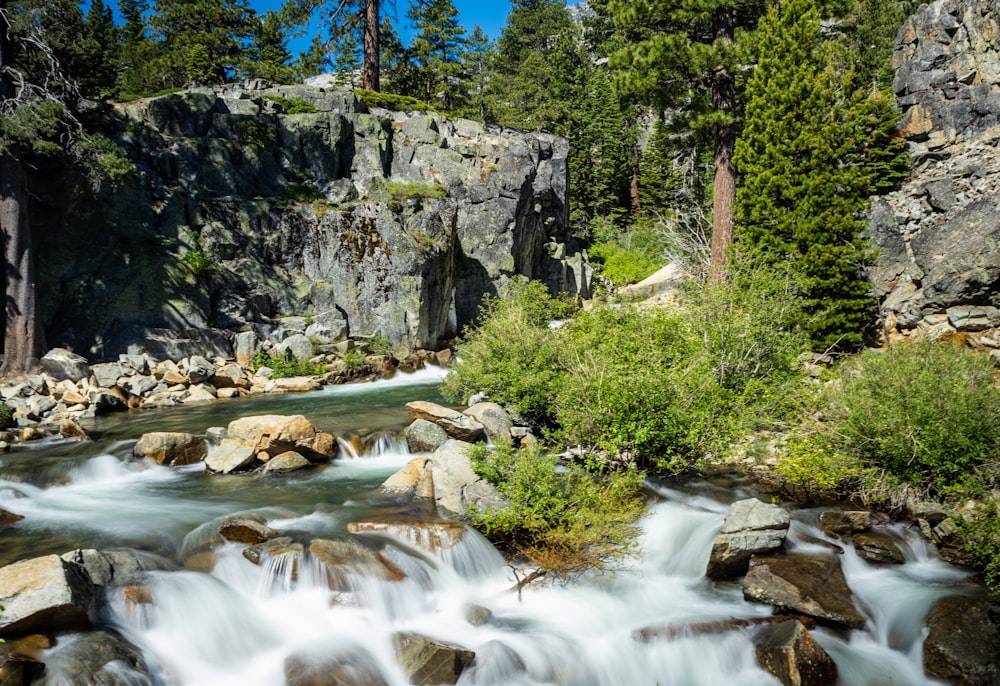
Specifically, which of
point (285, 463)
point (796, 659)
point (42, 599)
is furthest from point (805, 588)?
point (285, 463)

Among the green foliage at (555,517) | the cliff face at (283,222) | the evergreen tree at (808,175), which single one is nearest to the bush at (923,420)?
the green foliage at (555,517)

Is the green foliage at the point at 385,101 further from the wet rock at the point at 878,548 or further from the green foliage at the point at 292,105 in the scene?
the wet rock at the point at 878,548

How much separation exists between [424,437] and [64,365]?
10720 millimetres

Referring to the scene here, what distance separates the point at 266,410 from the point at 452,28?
36.3 metres

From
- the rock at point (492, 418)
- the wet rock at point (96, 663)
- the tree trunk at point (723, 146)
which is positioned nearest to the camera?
the wet rock at point (96, 663)

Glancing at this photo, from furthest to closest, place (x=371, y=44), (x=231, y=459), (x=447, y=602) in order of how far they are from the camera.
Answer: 1. (x=371, y=44)
2. (x=231, y=459)
3. (x=447, y=602)

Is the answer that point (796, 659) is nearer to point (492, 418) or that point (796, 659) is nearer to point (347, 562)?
point (347, 562)

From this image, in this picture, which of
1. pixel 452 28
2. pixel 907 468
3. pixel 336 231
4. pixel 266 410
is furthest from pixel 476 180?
pixel 907 468

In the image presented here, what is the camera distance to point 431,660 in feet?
19.6

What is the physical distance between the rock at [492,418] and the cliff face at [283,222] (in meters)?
10.8

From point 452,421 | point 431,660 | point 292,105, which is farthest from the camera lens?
point 292,105

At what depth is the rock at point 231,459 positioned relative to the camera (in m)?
10.7

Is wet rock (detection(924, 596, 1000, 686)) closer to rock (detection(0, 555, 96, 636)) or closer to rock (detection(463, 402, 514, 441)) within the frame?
rock (detection(463, 402, 514, 441))

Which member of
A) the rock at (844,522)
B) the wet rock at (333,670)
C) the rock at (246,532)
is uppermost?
the rock at (844,522)
